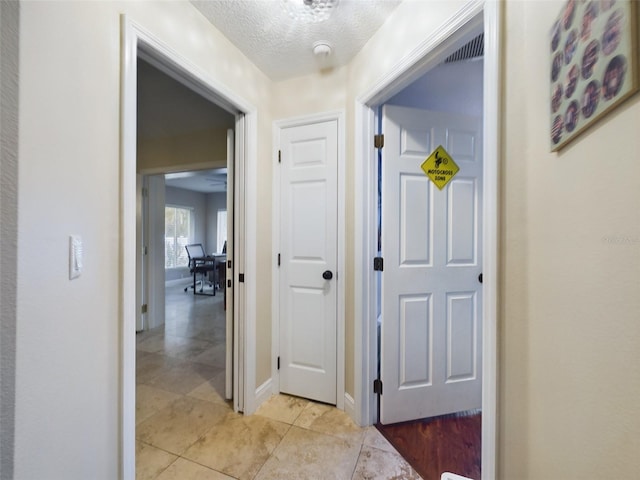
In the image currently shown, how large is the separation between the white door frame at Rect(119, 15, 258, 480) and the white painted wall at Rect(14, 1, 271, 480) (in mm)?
27

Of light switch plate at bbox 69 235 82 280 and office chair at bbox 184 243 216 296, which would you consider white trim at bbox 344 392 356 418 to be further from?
office chair at bbox 184 243 216 296

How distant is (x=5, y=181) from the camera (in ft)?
2.09

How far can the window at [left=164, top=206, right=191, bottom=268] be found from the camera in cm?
667

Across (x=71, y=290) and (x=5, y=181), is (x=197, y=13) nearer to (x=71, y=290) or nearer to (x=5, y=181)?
(x=5, y=181)

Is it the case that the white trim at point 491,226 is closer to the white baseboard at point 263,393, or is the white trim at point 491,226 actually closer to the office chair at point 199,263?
the white baseboard at point 263,393

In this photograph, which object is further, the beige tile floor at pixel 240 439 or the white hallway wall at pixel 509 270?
the beige tile floor at pixel 240 439

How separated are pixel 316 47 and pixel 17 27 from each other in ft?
4.56

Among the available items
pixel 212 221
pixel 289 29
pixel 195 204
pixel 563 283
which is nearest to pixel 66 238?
pixel 563 283

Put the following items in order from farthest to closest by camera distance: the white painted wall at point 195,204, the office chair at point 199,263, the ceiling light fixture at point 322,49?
the white painted wall at point 195,204 → the office chair at point 199,263 → the ceiling light fixture at point 322,49

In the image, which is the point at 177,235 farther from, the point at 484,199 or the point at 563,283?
the point at 563,283

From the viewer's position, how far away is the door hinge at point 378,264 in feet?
5.29

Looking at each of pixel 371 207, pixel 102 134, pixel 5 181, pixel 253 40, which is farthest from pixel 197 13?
pixel 371 207

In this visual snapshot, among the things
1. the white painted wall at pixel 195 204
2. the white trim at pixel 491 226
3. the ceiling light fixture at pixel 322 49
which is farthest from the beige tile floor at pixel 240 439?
the white painted wall at pixel 195 204

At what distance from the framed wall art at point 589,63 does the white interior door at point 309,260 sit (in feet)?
4.07
